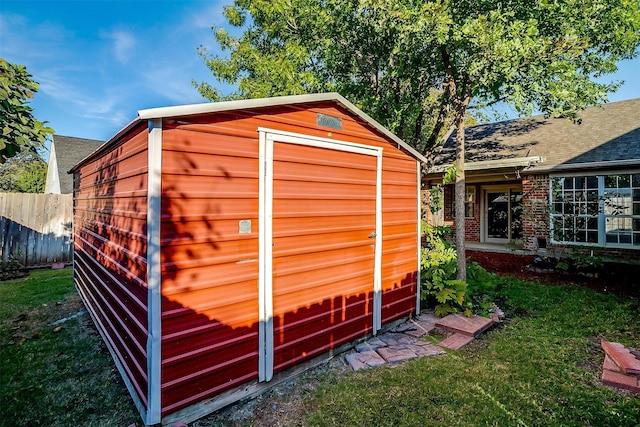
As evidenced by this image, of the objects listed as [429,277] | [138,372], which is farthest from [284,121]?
[429,277]

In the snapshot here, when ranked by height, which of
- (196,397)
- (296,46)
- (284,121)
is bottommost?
(196,397)

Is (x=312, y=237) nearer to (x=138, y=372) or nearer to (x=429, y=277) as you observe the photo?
(x=138, y=372)

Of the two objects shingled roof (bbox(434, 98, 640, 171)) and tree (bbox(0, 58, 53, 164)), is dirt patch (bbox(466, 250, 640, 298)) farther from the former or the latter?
tree (bbox(0, 58, 53, 164))

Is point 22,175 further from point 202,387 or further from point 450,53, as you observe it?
point 450,53

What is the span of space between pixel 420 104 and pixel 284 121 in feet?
15.8

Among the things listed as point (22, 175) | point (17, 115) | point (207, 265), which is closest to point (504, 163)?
point (207, 265)

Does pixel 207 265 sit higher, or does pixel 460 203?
pixel 460 203

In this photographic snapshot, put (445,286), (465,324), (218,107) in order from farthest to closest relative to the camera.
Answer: (445,286) < (465,324) < (218,107)

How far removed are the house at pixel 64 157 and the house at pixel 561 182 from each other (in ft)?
52.2

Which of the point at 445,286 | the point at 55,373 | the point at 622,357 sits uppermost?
the point at 445,286

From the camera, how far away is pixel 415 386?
3164 millimetres

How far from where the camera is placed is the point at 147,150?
252 centimetres

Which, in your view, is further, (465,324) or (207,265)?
(465,324)

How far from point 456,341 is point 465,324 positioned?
0.48m
